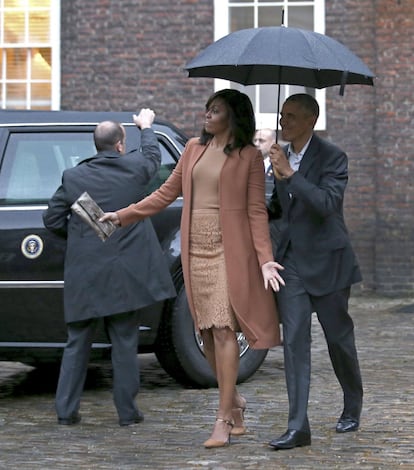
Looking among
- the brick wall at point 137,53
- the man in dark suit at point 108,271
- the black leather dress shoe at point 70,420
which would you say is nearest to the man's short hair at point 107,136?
the man in dark suit at point 108,271

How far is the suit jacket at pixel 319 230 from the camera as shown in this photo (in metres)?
6.59

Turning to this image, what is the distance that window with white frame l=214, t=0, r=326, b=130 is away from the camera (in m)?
15.4

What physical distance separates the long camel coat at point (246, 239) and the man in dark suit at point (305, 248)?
100 mm

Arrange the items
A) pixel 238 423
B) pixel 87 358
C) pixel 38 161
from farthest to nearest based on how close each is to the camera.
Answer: pixel 38 161, pixel 87 358, pixel 238 423

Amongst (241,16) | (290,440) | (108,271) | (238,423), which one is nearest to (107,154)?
(108,271)

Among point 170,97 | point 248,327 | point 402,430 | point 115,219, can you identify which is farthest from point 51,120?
point 170,97

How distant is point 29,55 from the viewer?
16.0m

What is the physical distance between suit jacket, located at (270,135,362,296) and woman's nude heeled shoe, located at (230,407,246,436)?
78 cm

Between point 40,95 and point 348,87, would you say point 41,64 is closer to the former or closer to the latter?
point 40,95

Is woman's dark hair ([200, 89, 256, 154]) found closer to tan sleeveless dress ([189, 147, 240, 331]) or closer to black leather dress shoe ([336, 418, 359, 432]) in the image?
tan sleeveless dress ([189, 147, 240, 331])

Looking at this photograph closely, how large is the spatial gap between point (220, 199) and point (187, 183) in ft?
0.65

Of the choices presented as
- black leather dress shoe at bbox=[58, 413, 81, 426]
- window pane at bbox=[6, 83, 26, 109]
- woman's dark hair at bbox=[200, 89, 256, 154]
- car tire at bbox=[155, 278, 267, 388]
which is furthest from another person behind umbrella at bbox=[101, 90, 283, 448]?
window pane at bbox=[6, 83, 26, 109]

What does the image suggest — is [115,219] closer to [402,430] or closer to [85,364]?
[85,364]

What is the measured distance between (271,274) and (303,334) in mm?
344
